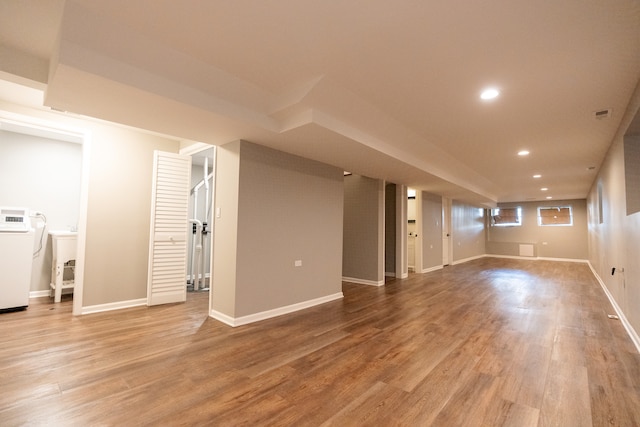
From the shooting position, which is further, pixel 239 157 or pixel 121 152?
pixel 121 152

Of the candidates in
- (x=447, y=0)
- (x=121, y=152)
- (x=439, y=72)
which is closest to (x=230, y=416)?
(x=447, y=0)

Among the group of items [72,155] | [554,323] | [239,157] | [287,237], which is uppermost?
[72,155]

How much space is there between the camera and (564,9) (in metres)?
1.71

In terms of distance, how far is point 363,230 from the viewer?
242 inches

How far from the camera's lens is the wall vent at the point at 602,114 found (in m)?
3.09

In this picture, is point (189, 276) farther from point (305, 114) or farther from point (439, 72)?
point (439, 72)

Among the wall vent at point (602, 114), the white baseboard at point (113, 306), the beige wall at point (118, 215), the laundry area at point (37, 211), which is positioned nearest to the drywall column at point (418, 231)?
the wall vent at point (602, 114)

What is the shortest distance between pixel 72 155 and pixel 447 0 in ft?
18.7

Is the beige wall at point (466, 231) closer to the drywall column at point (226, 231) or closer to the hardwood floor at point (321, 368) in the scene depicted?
the hardwood floor at point (321, 368)

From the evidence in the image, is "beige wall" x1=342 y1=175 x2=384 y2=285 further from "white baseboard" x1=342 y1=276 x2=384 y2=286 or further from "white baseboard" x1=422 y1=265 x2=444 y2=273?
"white baseboard" x1=422 y1=265 x2=444 y2=273

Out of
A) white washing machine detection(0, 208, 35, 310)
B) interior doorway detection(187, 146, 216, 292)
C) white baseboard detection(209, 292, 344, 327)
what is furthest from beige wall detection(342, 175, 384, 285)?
white washing machine detection(0, 208, 35, 310)

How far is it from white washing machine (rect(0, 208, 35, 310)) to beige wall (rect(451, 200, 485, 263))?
9982mm

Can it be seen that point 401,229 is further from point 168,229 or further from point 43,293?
point 43,293

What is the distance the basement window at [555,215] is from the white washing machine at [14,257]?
15030mm
